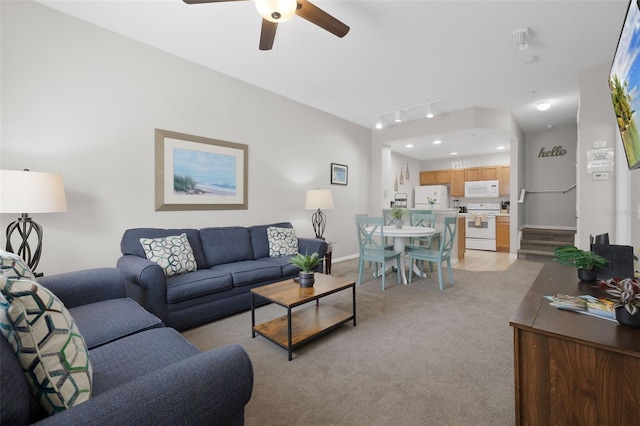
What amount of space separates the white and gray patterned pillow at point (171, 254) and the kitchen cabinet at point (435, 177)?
7.13m

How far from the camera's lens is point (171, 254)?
2.59 metres

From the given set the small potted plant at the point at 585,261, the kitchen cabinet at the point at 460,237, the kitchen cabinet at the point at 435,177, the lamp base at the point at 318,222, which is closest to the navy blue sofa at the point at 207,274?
the lamp base at the point at 318,222

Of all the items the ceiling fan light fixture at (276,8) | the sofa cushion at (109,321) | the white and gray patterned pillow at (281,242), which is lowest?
the sofa cushion at (109,321)

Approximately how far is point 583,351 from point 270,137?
3919 millimetres

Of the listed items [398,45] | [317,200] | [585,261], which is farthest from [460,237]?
[585,261]

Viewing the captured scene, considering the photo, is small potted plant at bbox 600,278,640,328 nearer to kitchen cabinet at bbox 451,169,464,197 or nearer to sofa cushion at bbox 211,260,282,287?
sofa cushion at bbox 211,260,282,287

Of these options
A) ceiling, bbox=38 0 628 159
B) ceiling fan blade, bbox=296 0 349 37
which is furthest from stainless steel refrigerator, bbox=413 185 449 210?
ceiling fan blade, bbox=296 0 349 37

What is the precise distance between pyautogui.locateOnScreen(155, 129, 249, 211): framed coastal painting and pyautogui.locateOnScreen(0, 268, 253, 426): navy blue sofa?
72.0 inches

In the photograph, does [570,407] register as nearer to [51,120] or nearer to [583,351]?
[583,351]

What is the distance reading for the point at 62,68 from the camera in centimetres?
247

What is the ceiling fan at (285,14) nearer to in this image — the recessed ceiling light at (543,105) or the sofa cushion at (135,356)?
the sofa cushion at (135,356)

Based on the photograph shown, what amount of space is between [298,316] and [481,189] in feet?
21.3

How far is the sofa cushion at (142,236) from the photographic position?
2600 millimetres

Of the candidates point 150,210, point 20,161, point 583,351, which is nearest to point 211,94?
point 150,210
